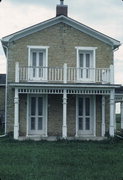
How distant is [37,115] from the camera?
2380 cm

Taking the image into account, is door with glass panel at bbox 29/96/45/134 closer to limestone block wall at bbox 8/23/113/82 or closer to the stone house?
the stone house

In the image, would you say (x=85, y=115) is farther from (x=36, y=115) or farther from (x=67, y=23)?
(x=67, y=23)

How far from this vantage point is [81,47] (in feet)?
80.2

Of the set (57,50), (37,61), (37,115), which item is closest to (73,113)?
(37,115)

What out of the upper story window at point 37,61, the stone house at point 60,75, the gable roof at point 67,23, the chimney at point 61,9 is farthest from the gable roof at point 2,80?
the gable roof at point 67,23

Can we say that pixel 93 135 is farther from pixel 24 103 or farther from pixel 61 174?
pixel 61 174

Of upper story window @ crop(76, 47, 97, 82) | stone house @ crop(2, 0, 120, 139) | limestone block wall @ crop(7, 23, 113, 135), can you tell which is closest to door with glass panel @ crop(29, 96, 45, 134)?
stone house @ crop(2, 0, 120, 139)

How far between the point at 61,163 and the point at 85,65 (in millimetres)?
11857

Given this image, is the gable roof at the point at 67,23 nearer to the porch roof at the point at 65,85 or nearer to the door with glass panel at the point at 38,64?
the door with glass panel at the point at 38,64

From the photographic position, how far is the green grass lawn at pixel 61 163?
11.1 m

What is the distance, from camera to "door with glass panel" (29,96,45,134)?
2375cm

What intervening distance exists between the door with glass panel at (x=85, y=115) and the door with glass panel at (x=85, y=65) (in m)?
1.21

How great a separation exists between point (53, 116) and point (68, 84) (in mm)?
2674

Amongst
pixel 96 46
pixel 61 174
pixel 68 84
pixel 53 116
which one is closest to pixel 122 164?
pixel 61 174
